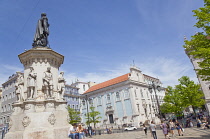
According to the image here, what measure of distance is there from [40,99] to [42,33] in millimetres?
5423

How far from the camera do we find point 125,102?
139 ft

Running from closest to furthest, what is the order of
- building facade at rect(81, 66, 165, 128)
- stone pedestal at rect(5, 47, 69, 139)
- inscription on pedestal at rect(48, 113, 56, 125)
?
stone pedestal at rect(5, 47, 69, 139)
inscription on pedestal at rect(48, 113, 56, 125)
building facade at rect(81, 66, 165, 128)

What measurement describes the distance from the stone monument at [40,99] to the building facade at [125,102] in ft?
106

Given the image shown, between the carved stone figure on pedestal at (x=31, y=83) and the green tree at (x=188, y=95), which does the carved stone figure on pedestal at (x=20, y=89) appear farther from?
the green tree at (x=188, y=95)

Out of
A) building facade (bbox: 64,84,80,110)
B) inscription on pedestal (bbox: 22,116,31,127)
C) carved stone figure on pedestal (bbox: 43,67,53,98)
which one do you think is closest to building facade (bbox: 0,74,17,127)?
building facade (bbox: 64,84,80,110)

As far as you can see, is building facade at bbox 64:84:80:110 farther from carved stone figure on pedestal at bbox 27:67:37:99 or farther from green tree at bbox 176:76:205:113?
carved stone figure on pedestal at bbox 27:67:37:99

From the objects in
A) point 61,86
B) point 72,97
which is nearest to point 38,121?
point 61,86

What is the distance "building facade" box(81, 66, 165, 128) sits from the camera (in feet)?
134

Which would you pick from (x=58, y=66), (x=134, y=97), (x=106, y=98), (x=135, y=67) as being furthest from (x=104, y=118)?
(x=58, y=66)

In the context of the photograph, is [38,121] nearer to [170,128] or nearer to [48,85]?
[48,85]

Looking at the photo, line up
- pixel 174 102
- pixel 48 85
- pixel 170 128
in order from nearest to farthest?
pixel 48 85 → pixel 170 128 → pixel 174 102

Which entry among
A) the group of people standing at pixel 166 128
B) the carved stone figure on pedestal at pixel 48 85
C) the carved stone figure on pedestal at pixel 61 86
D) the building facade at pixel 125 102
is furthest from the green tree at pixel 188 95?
the carved stone figure on pedestal at pixel 48 85

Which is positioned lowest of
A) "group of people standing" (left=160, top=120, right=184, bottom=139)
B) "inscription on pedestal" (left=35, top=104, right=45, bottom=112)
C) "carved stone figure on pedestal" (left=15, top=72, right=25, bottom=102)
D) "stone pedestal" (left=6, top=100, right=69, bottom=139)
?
"group of people standing" (left=160, top=120, right=184, bottom=139)

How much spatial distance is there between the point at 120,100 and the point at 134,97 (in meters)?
4.23
